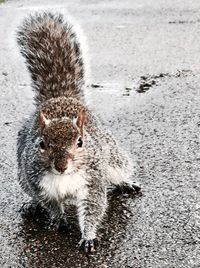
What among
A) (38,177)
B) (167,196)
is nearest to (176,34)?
(167,196)

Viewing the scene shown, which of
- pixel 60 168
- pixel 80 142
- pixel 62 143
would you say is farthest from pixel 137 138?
pixel 60 168

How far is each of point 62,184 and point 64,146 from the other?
199 millimetres

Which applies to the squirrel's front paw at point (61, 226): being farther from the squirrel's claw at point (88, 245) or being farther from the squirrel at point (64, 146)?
the squirrel's claw at point (88, 245)

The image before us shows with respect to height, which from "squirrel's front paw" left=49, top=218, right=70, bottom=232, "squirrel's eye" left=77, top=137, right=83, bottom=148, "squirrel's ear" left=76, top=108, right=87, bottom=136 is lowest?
"squirrel's front paw" left=49, top=218, right=70, bottom=232

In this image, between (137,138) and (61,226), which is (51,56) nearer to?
(137,138)

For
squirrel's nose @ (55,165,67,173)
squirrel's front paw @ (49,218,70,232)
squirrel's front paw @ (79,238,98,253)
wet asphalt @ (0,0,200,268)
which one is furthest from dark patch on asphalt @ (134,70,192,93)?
squirrel's nose @ (55,165,67,173)

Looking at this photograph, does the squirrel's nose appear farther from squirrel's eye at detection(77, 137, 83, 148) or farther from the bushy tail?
the bushy tail

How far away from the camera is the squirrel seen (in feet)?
10.6

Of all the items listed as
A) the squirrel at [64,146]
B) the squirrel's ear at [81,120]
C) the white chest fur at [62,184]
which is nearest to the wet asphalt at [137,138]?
the squirrel at [64,146]

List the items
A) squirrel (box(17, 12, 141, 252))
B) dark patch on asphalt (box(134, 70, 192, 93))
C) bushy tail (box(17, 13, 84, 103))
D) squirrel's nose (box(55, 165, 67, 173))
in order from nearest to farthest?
squirrel's nose (box(55, 165, 67, 173)) < squirrel (box(17, 12, 141, 252)) < bushy tail (box(17, 13, 84, 103)) < dark patch on asphalt (box(134, 70, 192, 93))

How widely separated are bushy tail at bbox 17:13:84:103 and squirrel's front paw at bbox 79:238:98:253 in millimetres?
1010

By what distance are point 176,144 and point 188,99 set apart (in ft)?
3.52

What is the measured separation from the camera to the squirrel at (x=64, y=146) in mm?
3238

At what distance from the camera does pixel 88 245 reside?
3293 mm
